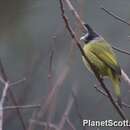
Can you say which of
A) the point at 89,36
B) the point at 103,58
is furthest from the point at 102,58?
the point at 89,36

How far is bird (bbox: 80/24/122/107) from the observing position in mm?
3427

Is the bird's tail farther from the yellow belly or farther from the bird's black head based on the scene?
the bird's black head

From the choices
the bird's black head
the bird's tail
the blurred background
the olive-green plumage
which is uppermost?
the bird's black head

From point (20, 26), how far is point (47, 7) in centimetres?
39

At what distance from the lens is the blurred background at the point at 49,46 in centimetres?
560

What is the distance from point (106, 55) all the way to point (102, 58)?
5 centimetres

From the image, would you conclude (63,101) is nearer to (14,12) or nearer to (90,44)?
(14,12)

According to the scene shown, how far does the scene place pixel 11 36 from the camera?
23.8ft

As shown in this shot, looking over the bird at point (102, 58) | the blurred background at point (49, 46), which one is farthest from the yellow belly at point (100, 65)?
the blurred background at point (49, 46)

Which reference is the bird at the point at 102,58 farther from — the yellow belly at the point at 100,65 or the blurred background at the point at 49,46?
the blurred background at the point at 49,46

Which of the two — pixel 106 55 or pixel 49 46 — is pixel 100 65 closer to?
pixel 106 55

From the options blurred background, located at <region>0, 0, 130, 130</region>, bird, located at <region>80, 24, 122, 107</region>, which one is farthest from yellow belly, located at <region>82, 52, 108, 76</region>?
blurred background, located at <region>0, 0, 130, 130</region>

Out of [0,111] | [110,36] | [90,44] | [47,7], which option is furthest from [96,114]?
[0,111]

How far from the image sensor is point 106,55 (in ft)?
11.7
